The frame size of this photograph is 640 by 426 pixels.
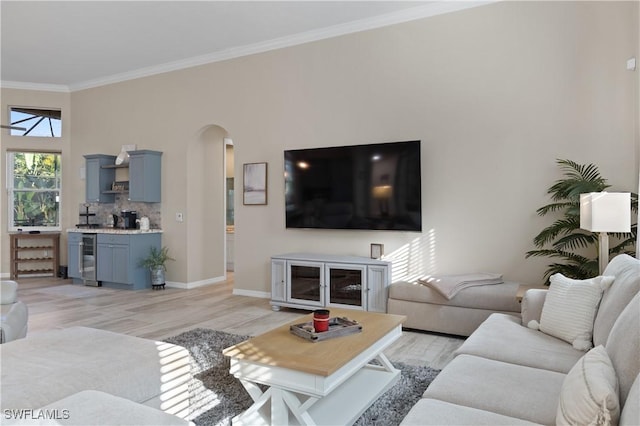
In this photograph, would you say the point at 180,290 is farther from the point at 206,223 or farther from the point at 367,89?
the point at 367,89

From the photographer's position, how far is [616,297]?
2.09 metres

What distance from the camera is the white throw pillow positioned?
1.19m

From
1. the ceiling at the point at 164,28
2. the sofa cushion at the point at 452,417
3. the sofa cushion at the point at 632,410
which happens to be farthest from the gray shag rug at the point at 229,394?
the ceiling at the point at 164,28

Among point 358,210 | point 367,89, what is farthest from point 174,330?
point 367,89

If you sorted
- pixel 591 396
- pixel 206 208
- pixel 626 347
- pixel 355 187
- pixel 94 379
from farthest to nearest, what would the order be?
pixel 206 208 < pixel 355 187 < pixel 94 379 < pixel 626 347 < pixel 591 396

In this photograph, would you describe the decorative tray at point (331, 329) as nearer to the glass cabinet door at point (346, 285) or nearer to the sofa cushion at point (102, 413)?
the sofa cushion at point (102, 413)

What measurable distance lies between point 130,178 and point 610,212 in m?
6.09

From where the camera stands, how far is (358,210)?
16.0ft

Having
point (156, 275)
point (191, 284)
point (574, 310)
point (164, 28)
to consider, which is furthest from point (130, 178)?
point (574, 310)

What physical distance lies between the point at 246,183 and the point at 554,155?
11.9ft

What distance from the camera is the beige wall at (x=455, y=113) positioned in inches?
153

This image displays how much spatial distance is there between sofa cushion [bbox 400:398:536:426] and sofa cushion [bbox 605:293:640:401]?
1.10ft

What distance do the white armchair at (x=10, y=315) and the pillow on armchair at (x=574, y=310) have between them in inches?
137

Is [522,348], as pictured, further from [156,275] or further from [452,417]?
[156,275]
